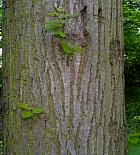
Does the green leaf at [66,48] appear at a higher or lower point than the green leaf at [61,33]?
lower

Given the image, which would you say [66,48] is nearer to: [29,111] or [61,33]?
[61,33]

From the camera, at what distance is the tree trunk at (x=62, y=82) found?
163 cm

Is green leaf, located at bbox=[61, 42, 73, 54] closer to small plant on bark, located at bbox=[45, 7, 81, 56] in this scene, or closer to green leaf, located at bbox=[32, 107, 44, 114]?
small plant on bark, located at bbox=[45, 7, 81, 56]

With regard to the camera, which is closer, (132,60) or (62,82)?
(62,82)

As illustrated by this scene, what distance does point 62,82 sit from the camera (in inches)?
64.5

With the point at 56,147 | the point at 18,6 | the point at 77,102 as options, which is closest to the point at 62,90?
the point at 77,102

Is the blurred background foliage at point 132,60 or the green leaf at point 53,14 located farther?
the blurred background foliage at point 132,60

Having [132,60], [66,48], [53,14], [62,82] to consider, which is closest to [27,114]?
[62,82]

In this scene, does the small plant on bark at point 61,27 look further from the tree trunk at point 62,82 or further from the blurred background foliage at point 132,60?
the blurred background foliage at point 132,60

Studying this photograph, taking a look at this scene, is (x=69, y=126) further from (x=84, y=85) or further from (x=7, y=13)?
(x=7, y=13)

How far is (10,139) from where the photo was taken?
67.9 inches

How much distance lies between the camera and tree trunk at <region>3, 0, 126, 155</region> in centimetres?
163

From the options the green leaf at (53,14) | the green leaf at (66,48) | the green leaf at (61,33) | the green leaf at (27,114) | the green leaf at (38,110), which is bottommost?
the green leaf at (27,114)

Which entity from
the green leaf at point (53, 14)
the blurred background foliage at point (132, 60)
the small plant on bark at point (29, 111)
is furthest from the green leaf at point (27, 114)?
the blurred background foliage at point (132, 60)
